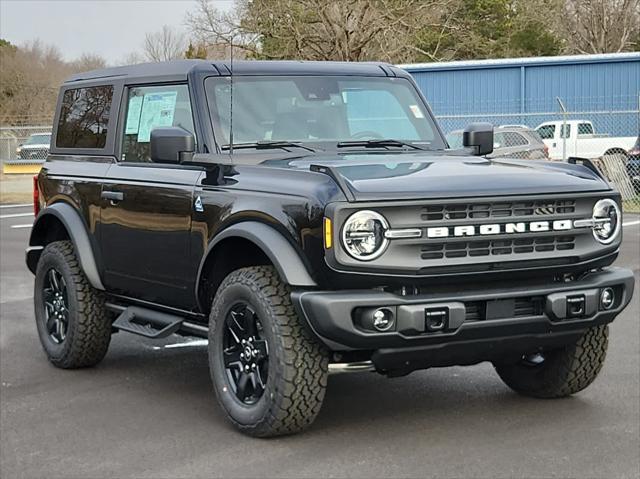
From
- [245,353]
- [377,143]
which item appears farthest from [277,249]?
[377,143]

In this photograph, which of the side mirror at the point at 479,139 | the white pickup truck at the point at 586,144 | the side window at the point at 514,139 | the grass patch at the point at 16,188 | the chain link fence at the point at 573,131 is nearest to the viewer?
the side mirror at the point at 479,139

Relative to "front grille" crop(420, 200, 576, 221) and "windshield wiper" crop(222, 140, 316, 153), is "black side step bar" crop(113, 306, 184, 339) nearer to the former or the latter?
"windshield wiper" crop(222, 140, 316, 153)

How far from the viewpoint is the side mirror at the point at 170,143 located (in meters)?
6.18

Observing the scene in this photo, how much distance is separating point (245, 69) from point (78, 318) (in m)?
1.92

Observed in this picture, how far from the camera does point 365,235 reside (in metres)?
5.16

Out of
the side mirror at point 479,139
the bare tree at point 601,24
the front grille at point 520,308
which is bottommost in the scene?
the front grille at point 520,308

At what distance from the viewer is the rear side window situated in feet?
24.4

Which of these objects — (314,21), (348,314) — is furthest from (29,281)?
(314,21)

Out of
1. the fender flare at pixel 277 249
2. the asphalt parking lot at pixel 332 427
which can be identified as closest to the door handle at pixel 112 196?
the asphalt parking lot at pixel 332 427

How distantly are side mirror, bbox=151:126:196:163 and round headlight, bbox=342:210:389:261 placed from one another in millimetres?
1447

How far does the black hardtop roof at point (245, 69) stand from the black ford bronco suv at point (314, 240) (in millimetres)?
15

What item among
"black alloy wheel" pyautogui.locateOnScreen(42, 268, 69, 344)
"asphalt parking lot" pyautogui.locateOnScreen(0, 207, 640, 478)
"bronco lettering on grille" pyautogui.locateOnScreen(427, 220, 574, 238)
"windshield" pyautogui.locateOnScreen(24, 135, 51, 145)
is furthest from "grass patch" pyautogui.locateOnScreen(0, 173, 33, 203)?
"bronco lettering on grille" pyautogui.locateOnScreen(427, 220, 574, 238)

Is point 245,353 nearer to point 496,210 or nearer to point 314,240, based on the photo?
point 314,240

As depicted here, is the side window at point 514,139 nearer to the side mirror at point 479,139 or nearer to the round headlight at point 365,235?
the side mirror at point 479,139
